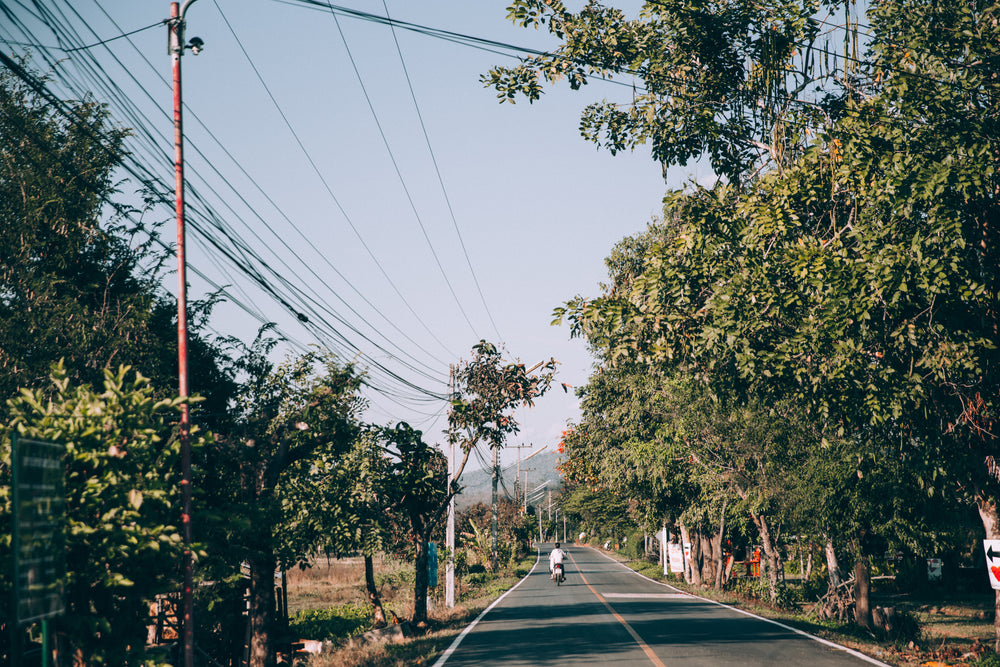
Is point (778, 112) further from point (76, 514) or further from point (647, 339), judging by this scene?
point (76, 514)

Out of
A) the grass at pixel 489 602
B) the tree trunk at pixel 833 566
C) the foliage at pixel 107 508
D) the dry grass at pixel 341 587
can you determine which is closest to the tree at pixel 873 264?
the grass at pixel 489 602

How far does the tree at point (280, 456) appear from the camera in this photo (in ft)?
55.5

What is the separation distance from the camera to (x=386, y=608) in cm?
3033

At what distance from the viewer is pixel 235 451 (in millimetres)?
17047

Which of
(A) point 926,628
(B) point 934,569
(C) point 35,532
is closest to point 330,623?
(A) point 926,628

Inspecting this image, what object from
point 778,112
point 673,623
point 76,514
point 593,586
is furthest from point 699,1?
point 593,586

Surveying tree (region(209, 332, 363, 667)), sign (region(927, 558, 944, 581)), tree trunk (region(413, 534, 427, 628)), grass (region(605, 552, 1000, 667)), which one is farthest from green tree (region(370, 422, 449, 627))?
sign (region(927, 558, 944, 581))

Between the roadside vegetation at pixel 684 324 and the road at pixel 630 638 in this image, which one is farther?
the road at pixel 630 638

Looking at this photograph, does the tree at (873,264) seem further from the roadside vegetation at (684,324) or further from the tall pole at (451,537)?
the tall pole at (451,537)

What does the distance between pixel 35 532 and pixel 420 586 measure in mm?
18435

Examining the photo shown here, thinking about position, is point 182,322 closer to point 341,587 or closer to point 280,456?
point 280,456

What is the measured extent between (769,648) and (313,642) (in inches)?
426

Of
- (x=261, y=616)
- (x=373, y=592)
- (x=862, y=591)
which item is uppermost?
(x=261, y=616)

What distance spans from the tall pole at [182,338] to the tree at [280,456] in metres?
4.37
